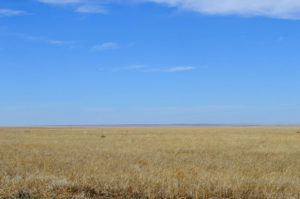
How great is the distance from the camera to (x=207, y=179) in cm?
917

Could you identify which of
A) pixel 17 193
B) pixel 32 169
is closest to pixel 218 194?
pixel 17 193

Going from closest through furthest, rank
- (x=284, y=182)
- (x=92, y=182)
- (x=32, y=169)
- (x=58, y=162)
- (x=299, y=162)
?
(x=92, y=182)
(x=284, y=182)
(x=32, y=169)
(x=58, y=162)
(x=299, y=162)

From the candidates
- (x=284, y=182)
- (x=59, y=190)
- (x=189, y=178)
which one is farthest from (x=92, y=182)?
(x=284, y=182)

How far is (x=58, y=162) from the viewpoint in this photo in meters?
13.4

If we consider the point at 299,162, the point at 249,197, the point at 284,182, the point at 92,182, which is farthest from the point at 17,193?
the point at 299,162

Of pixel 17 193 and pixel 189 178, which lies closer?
pixel 17 193

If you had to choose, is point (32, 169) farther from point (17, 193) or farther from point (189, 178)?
point (189, 178)

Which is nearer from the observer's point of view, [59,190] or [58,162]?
[59,190]

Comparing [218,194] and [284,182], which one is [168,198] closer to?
[218,194]

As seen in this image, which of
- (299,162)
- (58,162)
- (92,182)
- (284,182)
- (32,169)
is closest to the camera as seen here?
(92,182)

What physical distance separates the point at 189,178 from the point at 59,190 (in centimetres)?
353

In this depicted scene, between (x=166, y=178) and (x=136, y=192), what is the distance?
1609 mm

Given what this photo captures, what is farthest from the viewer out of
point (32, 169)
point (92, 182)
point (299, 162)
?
point (299, 162)

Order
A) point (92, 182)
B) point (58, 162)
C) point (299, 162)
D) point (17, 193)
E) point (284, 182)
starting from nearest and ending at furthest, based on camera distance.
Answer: point (17, 193) < point (92, 182) < point (284, 182) < point (58, 162) < point (299, 162)
